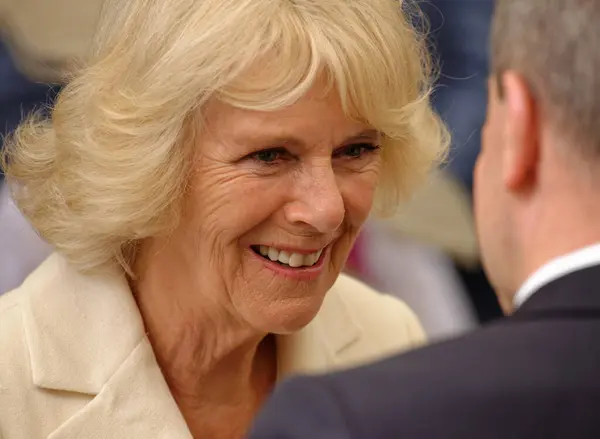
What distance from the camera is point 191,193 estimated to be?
2.18 m

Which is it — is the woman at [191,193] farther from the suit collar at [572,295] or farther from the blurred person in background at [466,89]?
the blurred person in background at [466,89]

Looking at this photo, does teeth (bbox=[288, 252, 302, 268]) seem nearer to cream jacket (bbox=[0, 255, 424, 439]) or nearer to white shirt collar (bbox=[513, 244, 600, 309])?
cream jacket (bbox=[0, 255, 424, 439])

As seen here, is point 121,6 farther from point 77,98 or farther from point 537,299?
point 537,299

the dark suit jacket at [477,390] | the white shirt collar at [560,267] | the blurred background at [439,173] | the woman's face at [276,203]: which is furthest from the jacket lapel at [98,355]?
the blurred background at [439,173]

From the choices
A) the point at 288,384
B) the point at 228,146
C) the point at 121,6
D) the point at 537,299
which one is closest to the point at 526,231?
the point at 537,299

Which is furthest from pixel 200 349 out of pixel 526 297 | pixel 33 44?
pixel 33 44

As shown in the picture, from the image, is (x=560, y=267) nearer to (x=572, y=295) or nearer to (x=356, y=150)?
(x=572, y=295)

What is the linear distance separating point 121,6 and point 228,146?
0.34 metres

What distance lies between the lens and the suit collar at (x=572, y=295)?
1.34 metres

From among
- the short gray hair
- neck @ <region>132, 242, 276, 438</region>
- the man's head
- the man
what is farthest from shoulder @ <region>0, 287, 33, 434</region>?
the short gray hair

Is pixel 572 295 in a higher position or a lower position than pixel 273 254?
higher

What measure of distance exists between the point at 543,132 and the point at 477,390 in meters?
0.34

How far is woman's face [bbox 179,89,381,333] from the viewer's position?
210 centimetres

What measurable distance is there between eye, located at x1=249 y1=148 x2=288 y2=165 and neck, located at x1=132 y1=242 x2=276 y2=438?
290 millimetres
